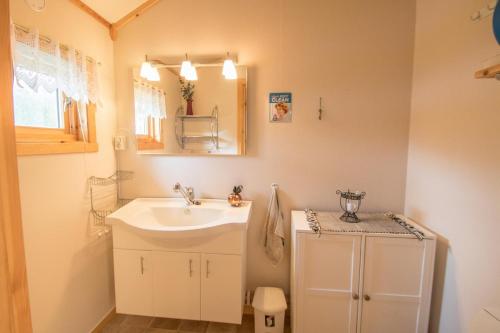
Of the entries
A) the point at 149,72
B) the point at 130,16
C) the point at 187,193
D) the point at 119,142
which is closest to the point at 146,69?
the point at 149,72

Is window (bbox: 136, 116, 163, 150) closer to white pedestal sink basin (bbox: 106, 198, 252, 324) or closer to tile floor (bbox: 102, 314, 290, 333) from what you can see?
white pedestal sink basin (bbox: 106, 198, 252, 324)

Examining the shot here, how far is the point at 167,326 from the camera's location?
5.88 ft

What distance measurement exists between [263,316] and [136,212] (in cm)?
116

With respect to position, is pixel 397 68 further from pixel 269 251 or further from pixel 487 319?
pixel 269 251

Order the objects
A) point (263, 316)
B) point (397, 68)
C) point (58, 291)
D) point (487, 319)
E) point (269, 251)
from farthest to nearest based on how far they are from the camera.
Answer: point (269, 251)
point (397, 68)
point (263, 316)
point (58, 291)
point (487, 319)

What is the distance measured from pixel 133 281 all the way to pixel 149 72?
1.55 m

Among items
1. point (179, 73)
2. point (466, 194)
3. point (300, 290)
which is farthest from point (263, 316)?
point (179, 73)

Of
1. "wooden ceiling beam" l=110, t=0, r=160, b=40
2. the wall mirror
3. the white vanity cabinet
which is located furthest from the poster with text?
"wooden ceiling beam" l=110, t=0, r=160, b=40

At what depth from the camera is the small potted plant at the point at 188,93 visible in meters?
1.88

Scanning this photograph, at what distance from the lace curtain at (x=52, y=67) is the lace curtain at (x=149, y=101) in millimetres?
307

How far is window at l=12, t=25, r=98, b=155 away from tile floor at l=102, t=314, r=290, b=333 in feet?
4.41

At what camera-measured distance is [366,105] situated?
1.78 metres

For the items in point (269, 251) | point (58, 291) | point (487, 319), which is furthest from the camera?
point (269, 251)

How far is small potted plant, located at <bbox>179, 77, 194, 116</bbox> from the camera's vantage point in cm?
188
